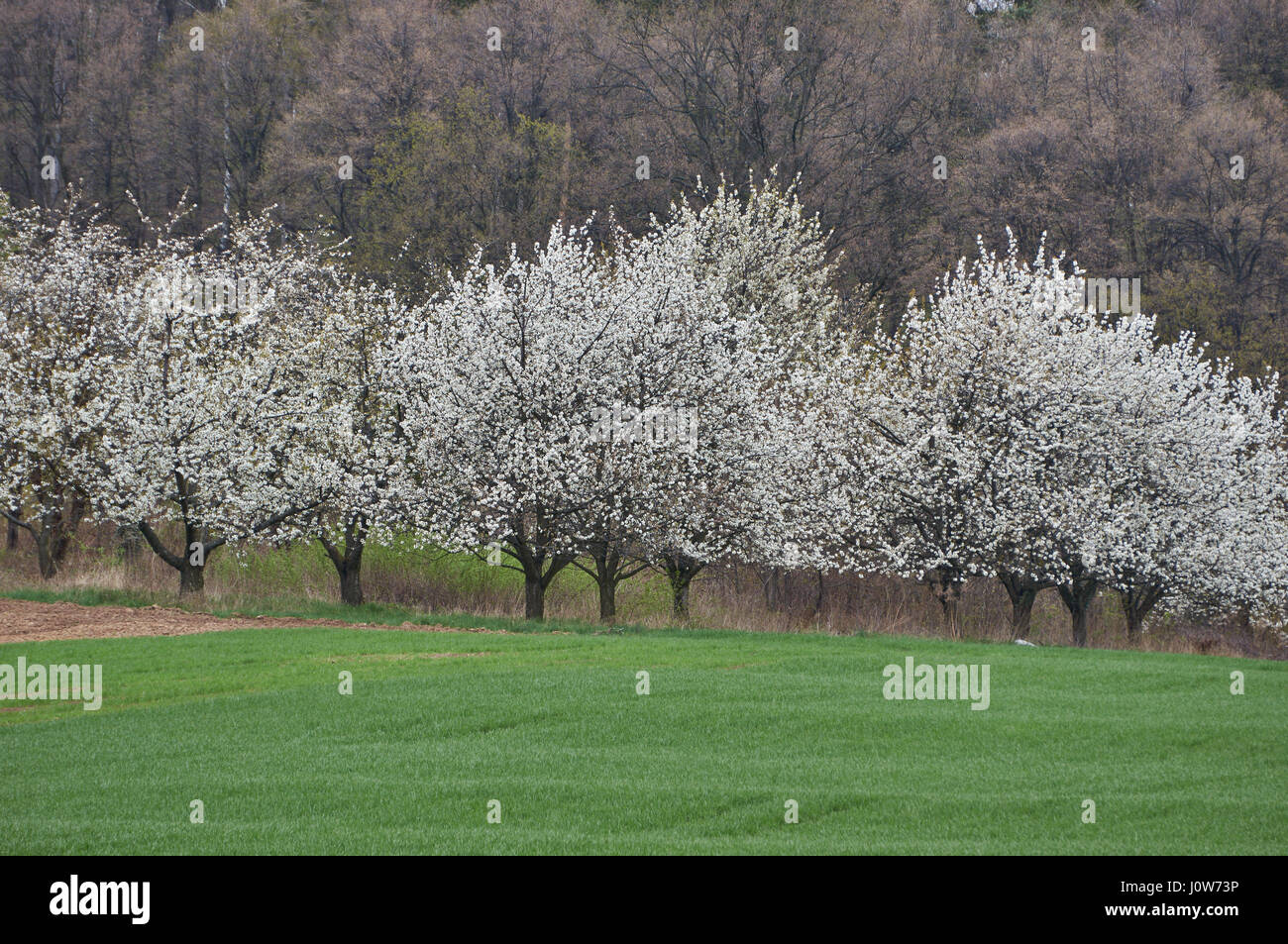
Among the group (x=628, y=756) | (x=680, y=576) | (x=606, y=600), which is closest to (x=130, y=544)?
(x=606, y=600)

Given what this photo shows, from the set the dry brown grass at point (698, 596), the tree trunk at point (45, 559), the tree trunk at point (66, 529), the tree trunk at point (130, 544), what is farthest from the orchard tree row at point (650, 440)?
the tree trunk at point (130, 544)

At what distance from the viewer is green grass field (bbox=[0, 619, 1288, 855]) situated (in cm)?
1088

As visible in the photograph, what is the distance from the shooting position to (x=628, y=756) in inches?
556

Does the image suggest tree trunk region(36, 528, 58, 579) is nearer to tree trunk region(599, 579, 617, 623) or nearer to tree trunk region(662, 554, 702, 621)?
tree trunk region(599, 579, 617, 623)

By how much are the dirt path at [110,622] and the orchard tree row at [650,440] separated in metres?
2.86

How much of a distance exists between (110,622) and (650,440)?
12.8 metres

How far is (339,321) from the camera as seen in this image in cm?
3164

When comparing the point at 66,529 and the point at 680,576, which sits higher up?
the point at 66,529

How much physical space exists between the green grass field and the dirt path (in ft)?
6.96

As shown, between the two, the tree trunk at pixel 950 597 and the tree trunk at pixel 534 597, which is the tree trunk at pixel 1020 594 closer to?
the tree trunk at pixel 950 597

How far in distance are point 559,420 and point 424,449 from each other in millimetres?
3618

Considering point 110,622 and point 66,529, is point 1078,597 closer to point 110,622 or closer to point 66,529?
point 110,622

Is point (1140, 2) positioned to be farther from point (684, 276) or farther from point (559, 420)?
point (559, 420)
